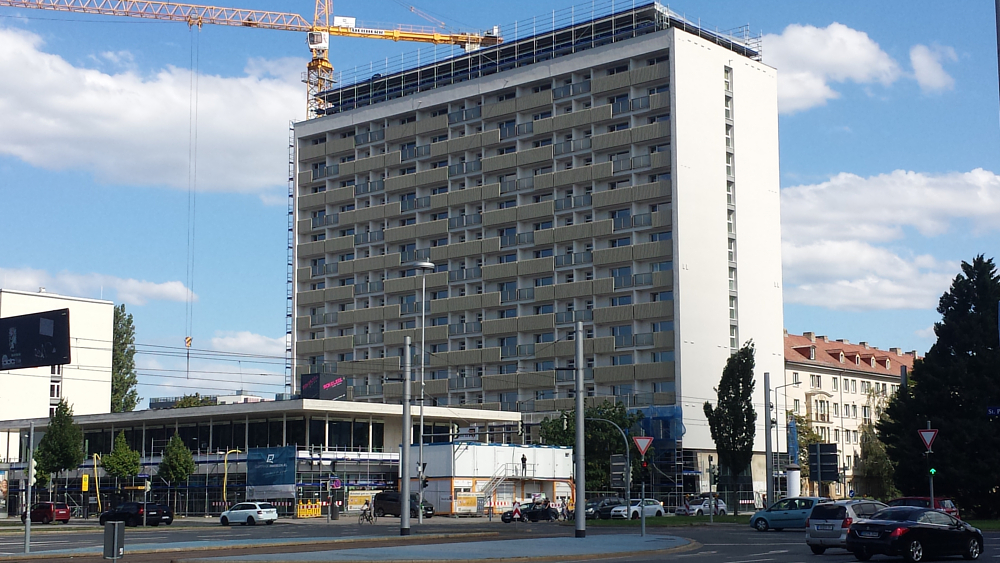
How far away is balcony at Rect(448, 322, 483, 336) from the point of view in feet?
360

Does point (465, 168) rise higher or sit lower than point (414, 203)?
higher

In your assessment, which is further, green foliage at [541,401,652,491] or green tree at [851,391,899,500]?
green tree at [851,391,899,500]

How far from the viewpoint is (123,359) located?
424 ft

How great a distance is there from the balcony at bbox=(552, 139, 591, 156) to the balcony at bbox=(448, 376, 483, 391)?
22147mm

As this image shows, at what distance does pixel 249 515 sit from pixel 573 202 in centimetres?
4690

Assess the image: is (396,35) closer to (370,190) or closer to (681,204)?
(370,190)

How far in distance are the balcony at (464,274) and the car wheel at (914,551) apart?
81.9m

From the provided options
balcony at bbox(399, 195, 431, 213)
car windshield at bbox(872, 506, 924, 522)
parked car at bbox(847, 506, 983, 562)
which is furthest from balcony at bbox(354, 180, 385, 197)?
parked car at bbox(847, 506, 983, 562)

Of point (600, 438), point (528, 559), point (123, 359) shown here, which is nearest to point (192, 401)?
point (123, 359)

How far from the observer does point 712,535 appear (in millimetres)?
46438

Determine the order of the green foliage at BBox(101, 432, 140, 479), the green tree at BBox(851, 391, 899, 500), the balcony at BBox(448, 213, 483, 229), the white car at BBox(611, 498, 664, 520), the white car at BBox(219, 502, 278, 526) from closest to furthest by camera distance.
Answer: the white car at BBox(219, 502, 278, 526)
the white car at BBox(611, 498, 664, 520)
the green foliage at BBox(101, 432, 140, 479)
the balcony at BBox(448, 213, 483, 229)
the green tree at BBox(851, 391, 899, 500)

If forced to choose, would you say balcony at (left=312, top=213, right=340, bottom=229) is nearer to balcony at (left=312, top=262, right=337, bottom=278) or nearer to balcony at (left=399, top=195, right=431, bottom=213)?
balcony at (left=312, top=262, right=337, bottom=278)

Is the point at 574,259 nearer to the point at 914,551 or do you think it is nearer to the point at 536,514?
the point at 536,514

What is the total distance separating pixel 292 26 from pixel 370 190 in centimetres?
3459
